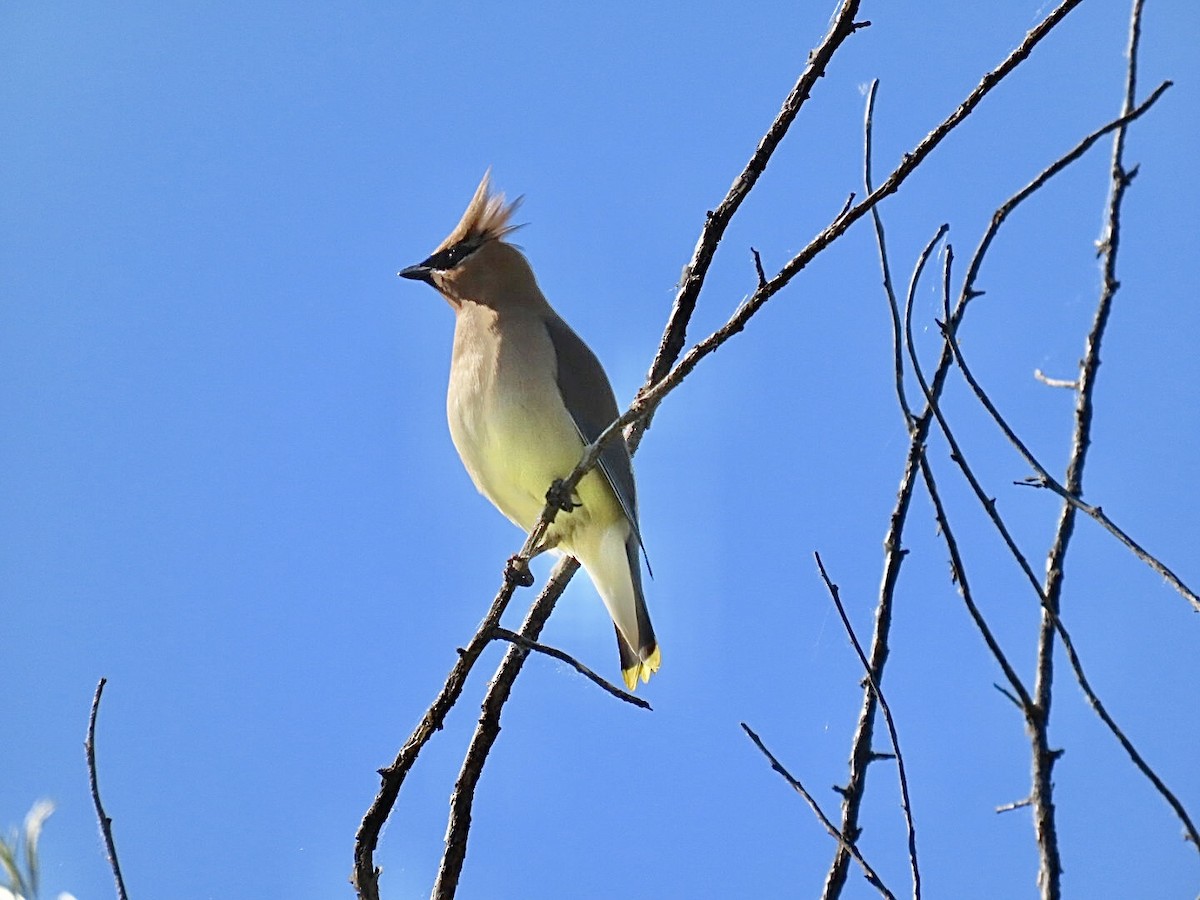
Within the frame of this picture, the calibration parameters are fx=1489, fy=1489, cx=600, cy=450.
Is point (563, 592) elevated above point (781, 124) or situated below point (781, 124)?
below

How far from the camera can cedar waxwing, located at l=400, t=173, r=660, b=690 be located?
3.92 metres

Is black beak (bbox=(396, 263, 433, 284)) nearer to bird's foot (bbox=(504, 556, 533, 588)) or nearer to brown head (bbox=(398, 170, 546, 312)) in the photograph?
brown head (bbox=(398, 170, 546, 312))

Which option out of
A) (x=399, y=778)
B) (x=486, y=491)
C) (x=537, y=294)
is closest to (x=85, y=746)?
(x=399, y=778)

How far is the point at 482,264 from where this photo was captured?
4559mm

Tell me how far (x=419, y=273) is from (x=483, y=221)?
0.86 ft

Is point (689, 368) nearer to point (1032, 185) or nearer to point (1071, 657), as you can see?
point (1032, 185)

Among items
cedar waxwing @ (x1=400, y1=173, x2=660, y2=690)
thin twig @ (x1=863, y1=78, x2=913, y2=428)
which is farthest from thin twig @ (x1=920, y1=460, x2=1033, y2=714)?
cedar waxwing @ (x1=400, y1=173, x2=660, y2=690)

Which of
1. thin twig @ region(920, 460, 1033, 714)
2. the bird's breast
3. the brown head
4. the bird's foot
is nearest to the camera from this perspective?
thin twig @ region(920, 460, 1033, 714)

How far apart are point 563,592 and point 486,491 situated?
80 centimetres

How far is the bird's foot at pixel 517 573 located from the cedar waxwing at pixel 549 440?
1.08 feet

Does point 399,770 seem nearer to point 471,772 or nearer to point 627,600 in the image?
point 471,772

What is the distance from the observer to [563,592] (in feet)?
11.0

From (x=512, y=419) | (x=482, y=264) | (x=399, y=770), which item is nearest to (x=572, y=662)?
(x=399, y=770)

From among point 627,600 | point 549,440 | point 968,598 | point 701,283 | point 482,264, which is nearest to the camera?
point 968,598
